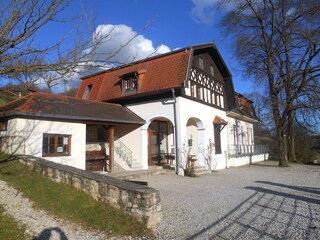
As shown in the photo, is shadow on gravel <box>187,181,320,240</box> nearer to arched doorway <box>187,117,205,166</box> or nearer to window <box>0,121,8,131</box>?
arched doorway <box>187,117,205,166</box>

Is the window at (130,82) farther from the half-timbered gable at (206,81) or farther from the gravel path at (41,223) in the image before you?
the gravel path at (41,223)

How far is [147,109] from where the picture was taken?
46.3 ft

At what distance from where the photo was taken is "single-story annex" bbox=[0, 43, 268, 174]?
405 inches

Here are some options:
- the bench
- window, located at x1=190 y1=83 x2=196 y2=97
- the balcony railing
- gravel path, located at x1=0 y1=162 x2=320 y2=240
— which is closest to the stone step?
window, located at x1=190 y1=83 x2=196 y2=97

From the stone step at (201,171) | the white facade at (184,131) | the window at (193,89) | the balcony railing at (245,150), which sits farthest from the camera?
the balcony railing at (245,150)

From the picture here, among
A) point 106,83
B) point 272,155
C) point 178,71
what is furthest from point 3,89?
point 272,155

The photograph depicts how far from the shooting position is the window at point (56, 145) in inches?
413

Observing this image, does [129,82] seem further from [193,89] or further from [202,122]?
[202,122]

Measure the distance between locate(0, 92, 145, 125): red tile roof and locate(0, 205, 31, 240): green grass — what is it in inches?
150

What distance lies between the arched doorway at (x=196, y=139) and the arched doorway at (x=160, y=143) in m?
1.47

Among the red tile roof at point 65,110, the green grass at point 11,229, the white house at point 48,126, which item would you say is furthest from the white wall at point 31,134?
the green grass at point 11,229

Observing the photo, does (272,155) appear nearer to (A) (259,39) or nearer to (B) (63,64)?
(A) (259,39)

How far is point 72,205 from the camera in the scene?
5922mm

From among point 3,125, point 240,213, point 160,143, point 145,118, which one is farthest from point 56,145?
point 240,213
